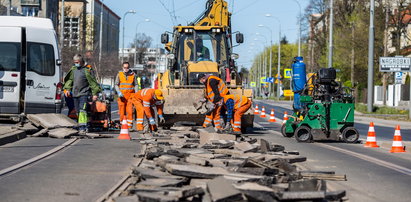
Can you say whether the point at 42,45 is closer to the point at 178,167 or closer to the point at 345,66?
the point at 178,167

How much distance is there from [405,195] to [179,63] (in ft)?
46.6

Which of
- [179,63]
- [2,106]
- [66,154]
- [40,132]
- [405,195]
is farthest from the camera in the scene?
[179,63]

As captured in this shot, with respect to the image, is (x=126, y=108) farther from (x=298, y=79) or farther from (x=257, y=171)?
(x=257, y=171)

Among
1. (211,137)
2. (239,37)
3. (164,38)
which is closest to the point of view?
(211,137)

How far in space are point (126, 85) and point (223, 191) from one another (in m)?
12.4

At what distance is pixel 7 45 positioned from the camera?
19031 mm

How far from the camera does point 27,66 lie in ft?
62.7

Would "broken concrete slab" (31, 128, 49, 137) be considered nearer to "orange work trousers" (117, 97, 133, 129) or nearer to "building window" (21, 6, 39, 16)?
"orange work trousers" (117, 97, 133, 129)

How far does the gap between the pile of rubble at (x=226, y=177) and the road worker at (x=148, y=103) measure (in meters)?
5.24

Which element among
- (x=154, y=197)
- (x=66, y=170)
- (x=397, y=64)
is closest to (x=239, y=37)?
(x=66, y=170)

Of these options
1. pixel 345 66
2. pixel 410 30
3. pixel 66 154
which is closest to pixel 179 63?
pixel 66 154

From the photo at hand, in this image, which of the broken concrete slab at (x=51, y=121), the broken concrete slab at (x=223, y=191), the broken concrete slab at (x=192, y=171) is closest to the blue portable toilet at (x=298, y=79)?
the broken concrete slab at (x=51, y=121)

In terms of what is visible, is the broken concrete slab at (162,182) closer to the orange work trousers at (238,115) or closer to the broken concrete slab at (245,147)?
the broken concrete slab at (245,147)

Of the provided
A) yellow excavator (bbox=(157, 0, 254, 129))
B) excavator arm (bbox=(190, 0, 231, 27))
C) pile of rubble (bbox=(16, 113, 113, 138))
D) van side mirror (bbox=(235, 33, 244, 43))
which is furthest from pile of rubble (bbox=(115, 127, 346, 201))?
excavator arm (bbox=(190, 0, 231, 27))
